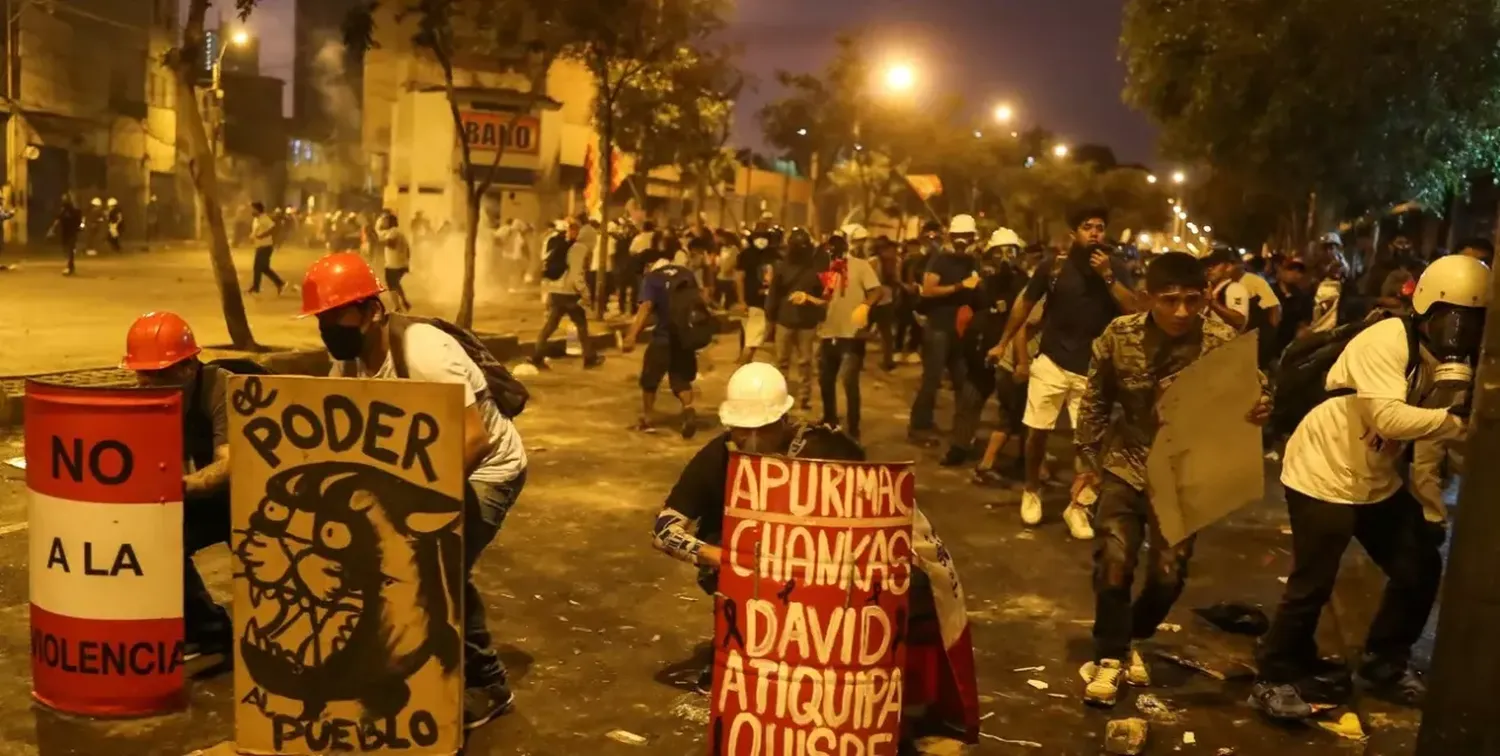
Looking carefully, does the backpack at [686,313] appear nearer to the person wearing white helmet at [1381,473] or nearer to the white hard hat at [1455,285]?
the person wearing white helmet at [1381,473]

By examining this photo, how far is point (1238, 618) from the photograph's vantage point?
6379 mm

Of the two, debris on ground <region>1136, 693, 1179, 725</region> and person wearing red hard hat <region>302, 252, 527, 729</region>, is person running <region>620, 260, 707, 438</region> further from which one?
person wearing red hard hat <region>302, 252, 527, 729</region>

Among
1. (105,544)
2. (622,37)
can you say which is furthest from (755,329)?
(105,544)

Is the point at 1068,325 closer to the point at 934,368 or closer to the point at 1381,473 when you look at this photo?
the point at 934,368

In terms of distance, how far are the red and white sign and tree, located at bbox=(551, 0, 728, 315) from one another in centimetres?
1439

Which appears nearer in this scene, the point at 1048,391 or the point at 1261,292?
the point at 1048,391

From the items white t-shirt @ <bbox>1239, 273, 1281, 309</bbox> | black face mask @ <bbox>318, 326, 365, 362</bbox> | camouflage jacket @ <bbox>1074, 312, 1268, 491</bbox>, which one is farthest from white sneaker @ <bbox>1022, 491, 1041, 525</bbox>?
black face mask @ <bbox>318, 326, 365, 362</bbox>

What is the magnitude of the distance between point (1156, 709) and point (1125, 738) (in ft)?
1.79

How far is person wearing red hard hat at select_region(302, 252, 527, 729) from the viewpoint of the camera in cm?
427

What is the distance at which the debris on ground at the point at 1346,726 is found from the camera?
16.6 ft

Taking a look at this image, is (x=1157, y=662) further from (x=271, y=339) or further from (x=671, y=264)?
(x=271, y=339)

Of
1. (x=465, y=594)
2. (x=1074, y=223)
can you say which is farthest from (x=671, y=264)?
(x=465, y=594)

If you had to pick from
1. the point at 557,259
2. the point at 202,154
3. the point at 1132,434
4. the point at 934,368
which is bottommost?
the point at 934,368

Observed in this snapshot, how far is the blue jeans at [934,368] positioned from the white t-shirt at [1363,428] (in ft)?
18.0
